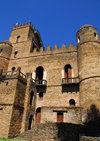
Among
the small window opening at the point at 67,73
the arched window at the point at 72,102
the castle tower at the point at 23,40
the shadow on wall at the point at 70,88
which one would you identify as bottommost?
the arched window at the point at 72,102

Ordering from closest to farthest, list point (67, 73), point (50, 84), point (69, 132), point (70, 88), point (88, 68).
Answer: point (69, 132)
point (88, 68)
point (70, 88)
point (50, 84)
point (67, 73)

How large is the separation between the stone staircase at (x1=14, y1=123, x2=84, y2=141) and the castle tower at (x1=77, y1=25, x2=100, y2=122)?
8.68 ft

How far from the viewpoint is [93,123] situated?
1167 centimetres

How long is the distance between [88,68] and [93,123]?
6632mm

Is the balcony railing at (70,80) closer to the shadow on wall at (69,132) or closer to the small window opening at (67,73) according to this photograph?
the small window opening at (67,73)

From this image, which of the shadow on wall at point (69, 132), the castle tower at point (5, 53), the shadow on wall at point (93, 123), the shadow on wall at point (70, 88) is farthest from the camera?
the castle tower at point (5, 53)

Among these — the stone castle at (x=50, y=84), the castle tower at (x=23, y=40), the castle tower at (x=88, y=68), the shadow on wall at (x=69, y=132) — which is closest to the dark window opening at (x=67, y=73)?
the stone castle at (x=50, y=84)

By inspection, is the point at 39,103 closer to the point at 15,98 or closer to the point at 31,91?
the point at 31,91

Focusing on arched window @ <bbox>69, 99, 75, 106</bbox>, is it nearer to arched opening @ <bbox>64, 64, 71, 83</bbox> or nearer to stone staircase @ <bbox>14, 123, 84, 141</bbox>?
arched opening @ <bbox>64, 64, 71, 83</bbox>

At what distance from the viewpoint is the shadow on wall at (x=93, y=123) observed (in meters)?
10.9

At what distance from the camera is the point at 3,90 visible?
14578 mm

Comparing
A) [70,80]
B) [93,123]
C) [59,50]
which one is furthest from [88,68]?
[93,123]

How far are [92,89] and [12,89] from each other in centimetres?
891

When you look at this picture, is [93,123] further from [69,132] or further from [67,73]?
[67,73]
